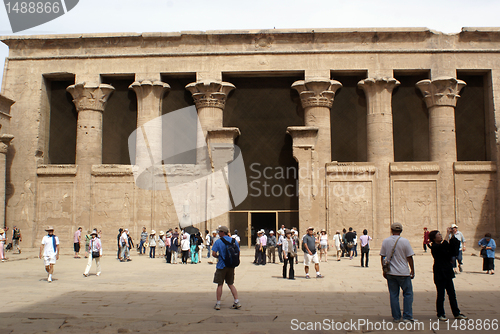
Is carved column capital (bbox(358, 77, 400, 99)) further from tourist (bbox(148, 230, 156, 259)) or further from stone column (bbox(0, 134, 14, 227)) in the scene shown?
stone column (bbox(0, 134, 14, 227))

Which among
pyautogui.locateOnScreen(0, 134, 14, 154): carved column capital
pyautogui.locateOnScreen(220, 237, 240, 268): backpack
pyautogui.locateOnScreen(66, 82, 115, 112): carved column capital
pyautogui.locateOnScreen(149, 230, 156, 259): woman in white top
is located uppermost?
pyautogui.locateOnScreen(66, 82, 115, 112): carved column capital

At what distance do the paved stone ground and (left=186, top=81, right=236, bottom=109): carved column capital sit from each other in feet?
35.6

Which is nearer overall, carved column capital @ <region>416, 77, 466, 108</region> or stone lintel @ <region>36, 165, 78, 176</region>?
carved column capital @ <region>416, 77, 466, 108</region>

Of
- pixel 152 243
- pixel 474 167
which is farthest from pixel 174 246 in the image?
pixel 474 167

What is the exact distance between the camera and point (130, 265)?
16844 mm

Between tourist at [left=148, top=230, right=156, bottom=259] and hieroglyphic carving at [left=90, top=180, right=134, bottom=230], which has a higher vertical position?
hieroglyphic carving at [left=90, top=180, right=134, bottom=230]

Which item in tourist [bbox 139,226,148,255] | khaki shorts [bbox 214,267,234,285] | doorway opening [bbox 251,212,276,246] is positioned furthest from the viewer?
doorway opening [bbox 251,212,276,246]

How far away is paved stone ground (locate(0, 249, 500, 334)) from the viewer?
714 cm

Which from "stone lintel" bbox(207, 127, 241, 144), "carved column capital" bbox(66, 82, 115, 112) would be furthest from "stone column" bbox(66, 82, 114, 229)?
"stone lintel" bbox(207, 127, 241, 144)

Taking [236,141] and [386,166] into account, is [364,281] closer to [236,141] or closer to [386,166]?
[386,166]

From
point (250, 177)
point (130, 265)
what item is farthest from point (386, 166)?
point (130, 265)

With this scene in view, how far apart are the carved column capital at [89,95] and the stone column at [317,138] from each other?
1012cm

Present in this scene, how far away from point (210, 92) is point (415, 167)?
1113 centimetres

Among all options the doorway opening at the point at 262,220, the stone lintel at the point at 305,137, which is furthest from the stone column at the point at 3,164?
the stone lintel at the point at 305,137
